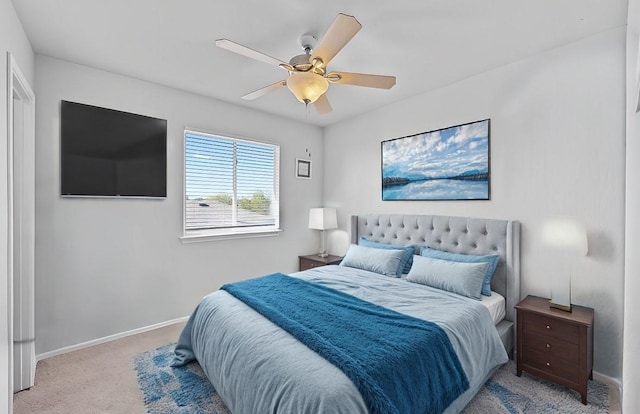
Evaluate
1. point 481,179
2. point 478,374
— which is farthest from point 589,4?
point 478,374

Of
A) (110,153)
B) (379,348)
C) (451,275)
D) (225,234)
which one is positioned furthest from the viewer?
(225,234)

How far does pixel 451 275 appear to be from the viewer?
2.53m

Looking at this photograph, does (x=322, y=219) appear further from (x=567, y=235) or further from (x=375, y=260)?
(x=567, y=235)

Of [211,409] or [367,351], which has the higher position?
[367,351]

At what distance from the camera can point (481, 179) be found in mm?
2861

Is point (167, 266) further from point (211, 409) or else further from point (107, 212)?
point (211, 409)

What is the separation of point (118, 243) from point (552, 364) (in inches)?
151

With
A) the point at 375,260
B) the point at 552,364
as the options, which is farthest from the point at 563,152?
the point at 375,260

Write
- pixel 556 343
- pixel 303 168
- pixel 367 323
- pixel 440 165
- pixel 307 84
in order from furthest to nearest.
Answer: pixel 303 168 < pixel 440 165 < pixel 556 343 < pixel 307 84 < pixel 367 323

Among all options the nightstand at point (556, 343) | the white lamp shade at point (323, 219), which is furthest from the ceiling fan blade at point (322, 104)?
the nightstand at point (556, 343)

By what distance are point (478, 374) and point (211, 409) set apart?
1.77 meters

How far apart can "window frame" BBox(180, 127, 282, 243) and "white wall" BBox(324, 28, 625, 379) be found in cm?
201

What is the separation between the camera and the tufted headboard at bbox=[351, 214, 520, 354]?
2.57 meters

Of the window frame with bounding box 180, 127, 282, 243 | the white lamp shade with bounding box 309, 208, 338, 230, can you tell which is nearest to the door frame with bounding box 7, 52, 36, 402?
the window frame with bounding box 180, 127, 282, 243
